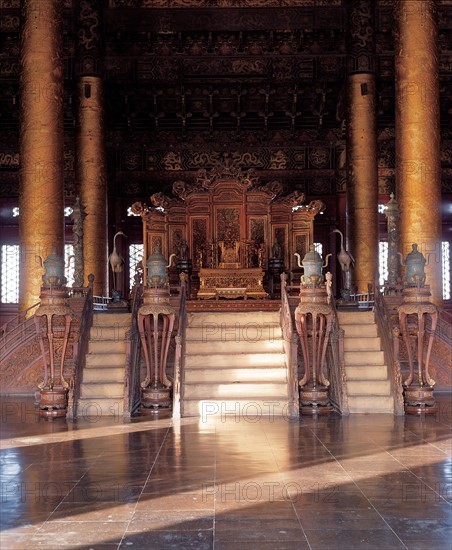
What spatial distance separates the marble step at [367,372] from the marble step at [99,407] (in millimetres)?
2228

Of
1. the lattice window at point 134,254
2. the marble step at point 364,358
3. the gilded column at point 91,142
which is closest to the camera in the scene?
the marble step at point 364,358

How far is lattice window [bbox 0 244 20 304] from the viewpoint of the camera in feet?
55.9

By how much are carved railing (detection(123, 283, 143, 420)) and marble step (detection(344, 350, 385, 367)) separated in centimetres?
209

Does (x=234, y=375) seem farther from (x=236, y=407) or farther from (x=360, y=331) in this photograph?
(x=360, y=331)

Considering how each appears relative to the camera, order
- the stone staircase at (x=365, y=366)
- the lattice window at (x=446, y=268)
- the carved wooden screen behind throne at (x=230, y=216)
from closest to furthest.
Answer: the stone staircase at (x=365, y=366) → the carved wooden screen behind throne at (x=230, y=216) → the lattice window at (x=446, y=268)

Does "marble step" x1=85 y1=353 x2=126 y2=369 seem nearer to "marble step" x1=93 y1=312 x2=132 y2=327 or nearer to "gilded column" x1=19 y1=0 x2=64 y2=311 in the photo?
"marble step" x1=93 y1=312 x2=132 y2=327

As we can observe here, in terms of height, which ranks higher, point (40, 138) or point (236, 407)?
point (40, 138)

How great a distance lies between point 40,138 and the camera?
35.3ft

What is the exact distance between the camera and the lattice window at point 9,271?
1705cm

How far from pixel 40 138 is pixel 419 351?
5.62 meters

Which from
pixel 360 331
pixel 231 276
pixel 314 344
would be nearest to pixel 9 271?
pixel 231 276

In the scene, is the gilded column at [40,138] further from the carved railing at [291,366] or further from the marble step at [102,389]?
the carved railing at [291,366]

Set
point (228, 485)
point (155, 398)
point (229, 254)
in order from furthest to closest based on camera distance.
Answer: point (229, 254), point (155, 398), point (228, 485)

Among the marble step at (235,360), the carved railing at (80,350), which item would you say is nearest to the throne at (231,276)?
the carved railing at (80,350)
